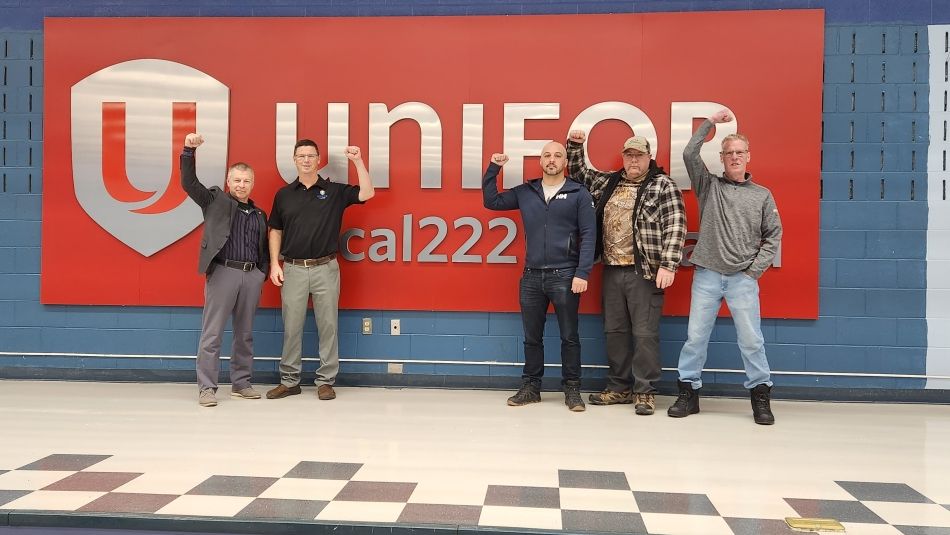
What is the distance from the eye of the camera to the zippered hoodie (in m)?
3.88

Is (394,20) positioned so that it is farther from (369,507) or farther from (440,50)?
(369,507)

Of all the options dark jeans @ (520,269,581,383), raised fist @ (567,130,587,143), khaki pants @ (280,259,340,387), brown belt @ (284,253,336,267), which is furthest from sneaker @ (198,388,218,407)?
raised fist @ (567,130,587,143)

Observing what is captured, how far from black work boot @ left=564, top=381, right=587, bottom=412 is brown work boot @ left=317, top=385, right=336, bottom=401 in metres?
1.44

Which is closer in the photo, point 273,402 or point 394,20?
point 273,402

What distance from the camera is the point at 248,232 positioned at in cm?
406

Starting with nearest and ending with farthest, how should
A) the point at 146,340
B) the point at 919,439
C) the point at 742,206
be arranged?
the point at 919,439, the point at 742,206, the point at 146,340

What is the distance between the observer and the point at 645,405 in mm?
3805

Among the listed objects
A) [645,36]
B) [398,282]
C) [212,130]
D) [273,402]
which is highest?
[645,36]

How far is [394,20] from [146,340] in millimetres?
2778

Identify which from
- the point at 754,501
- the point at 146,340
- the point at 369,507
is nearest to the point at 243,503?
the point at 369,507

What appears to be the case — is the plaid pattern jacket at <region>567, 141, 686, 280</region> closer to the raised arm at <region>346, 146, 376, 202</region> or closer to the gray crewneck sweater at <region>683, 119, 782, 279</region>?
the gray crewneck sweater at <region>683, 119, 782, 279</region>

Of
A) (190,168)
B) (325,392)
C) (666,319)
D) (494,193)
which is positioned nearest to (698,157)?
(666,319)

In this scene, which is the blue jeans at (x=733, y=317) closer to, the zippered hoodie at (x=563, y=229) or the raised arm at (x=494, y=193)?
the zippered hoodie at (x=563, y=229)

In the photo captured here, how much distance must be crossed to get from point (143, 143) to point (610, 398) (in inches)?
139
